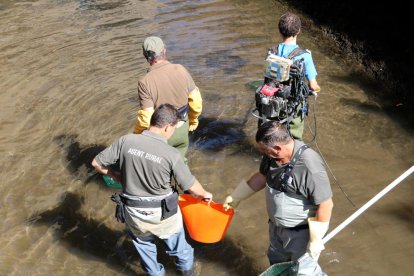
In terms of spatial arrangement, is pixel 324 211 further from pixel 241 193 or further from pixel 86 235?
pixel 86 235

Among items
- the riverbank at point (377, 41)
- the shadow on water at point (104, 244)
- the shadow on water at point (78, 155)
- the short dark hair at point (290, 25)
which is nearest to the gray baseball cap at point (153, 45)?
the short dark hair at point (290, 25)

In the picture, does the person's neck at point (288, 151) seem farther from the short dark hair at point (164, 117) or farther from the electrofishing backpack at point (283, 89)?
the electrofishing backpack at point (283, 89)

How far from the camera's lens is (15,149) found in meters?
7.50

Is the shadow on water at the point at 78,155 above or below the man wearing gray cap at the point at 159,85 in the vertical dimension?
below

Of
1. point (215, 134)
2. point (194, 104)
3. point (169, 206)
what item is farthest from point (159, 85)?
point (215, 134)

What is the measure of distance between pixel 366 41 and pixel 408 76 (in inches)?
63.3

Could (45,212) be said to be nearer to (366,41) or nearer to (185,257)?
(185,257)

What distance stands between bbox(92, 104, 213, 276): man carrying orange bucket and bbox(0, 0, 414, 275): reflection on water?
121cm

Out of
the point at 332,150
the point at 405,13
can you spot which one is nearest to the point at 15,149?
the point at 332,150

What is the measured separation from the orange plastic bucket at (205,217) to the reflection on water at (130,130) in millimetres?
928

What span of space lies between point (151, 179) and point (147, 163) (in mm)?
172

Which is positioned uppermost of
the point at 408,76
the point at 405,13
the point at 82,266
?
the point at 405,13

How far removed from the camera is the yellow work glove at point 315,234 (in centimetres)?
368

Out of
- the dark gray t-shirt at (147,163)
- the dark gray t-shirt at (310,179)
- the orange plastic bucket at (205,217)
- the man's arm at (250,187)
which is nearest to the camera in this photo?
the dark gray t-shirt at (310,179)
